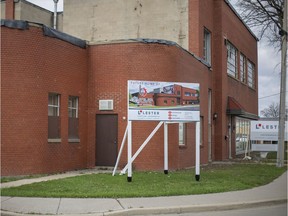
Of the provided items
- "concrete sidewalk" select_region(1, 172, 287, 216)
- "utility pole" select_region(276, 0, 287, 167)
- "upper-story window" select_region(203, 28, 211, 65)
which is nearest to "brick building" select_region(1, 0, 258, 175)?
"upper-story window" select_region(203, 28, 211, 65)

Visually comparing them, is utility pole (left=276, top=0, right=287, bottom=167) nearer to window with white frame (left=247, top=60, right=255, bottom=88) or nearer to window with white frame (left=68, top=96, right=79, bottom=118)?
window with white frame (left=68, top=96, right=79, bottom=118)

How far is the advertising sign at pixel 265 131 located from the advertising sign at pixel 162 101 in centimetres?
1381

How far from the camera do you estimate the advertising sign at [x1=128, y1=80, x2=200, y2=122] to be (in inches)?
597

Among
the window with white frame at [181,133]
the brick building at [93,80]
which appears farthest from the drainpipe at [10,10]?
the window with white frame at [181,133]

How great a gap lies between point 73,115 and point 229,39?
17.2m

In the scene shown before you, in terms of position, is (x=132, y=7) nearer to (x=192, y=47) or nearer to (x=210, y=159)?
(x=192, y=47)

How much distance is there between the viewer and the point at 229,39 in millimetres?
32812

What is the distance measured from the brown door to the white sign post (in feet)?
13.5

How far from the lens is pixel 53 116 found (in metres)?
17.9

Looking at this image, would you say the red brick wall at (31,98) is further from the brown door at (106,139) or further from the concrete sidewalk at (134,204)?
the concrete sidewalk at (134,204)

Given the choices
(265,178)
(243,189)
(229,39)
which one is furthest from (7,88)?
(229,39)

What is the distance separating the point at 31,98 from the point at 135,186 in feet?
18.5

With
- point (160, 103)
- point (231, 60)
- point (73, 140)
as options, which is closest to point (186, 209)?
point (160, 103)

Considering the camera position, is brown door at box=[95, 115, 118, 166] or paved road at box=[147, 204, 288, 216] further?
brown door at box=[95, 115, 118, 166]
